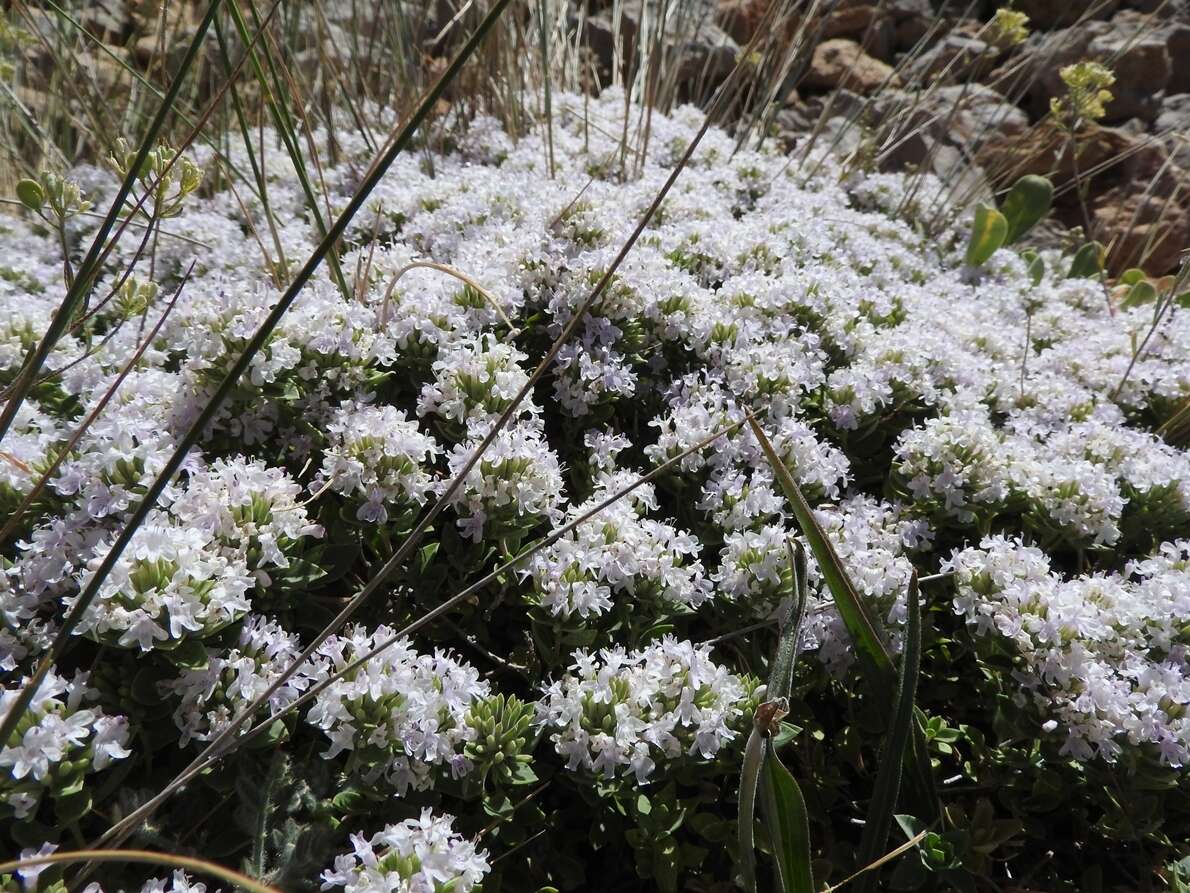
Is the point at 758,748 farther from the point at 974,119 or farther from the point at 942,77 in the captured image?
the point at 974,119

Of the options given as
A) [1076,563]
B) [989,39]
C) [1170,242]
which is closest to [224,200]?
[1076,563]

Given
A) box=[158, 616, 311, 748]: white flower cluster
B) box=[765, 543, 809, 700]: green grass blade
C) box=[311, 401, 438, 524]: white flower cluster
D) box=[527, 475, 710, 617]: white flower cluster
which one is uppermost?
box=[765, 543, 809, 700]: green grass blade

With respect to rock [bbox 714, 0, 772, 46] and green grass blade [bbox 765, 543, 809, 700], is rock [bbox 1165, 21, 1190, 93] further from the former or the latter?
green grass blade [bbox 765, 543, 809, 700]

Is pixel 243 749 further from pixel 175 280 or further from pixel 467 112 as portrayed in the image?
pixel 467 112

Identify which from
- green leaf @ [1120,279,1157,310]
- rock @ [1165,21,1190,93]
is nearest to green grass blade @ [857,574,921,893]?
green leaf @ [1120,279,1157,310]

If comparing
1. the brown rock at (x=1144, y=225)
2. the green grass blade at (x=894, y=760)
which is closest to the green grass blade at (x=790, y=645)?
the green grass blade at (x=894, y=760)

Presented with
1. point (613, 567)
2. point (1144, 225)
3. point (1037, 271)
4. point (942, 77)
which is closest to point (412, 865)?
point (613, 567)
